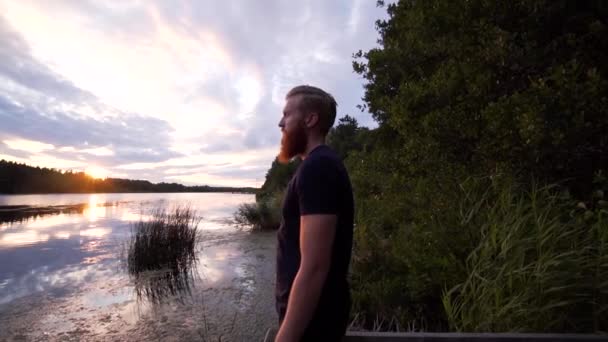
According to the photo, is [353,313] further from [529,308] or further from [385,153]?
[385,153]

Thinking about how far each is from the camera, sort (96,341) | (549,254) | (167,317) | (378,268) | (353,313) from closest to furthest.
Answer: (549,254), (353,313), (96,341), (378,268), (167,317)

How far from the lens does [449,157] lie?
4.05 metres

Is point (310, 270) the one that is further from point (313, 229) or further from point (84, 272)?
point (84, 272)

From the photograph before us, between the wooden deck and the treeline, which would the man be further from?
the treeline

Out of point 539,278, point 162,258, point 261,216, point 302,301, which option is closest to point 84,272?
point 162,258

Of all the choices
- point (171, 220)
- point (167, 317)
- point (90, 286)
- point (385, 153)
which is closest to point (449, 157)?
point (385, 153)

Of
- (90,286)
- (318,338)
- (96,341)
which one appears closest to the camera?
(318,338)

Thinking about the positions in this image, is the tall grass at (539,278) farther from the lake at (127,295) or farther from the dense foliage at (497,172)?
the lake at (127,295)

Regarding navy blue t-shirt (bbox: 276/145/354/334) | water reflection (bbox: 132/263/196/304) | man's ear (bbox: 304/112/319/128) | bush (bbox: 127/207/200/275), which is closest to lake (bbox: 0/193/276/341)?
water reflection (bbox: 132/263/196/304)

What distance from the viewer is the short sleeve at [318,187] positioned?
1127 mm

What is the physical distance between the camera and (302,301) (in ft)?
3.66

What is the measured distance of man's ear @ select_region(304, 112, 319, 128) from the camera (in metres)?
1.38

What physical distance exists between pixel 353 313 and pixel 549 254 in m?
1.89

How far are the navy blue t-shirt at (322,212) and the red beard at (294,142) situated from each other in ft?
0.40
